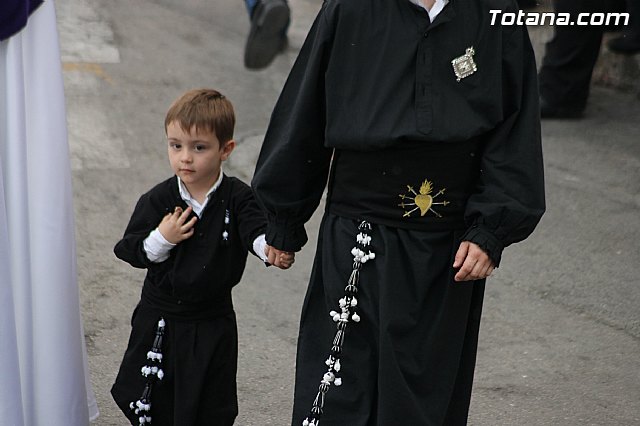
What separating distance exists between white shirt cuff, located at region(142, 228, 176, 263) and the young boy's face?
0.67ft

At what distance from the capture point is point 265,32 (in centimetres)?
746

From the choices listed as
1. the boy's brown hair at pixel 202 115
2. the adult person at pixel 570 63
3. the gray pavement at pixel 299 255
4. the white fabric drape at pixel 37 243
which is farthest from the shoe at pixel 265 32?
the white fabric drape at pixel 37 243

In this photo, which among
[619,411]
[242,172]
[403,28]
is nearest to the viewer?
[403,28]

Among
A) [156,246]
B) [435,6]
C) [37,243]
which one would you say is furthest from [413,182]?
[37,243]

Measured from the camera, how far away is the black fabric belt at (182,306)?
3.57 m

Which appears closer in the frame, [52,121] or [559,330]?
[52,121]

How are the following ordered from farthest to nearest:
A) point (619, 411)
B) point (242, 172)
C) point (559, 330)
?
1. point (242, 172)
2. point (559, 330)
3. point (619, 411)

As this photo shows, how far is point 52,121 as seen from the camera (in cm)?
346

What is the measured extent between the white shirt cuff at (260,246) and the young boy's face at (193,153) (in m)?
0.29

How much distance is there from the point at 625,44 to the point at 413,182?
4.90 meters

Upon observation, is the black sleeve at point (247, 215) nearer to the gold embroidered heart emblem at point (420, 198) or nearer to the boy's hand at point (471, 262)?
the gold embroidered heart emblem at point (420, 198)

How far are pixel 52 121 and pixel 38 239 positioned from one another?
1.24 feet

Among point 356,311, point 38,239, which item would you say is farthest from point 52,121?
point 356,311

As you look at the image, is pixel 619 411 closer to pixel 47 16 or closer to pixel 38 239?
pixel 38 239
